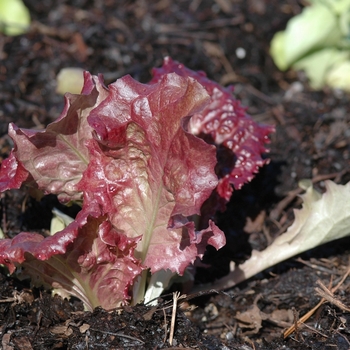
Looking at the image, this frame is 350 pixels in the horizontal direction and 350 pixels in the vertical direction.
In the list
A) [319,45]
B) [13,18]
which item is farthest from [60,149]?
[319,45]

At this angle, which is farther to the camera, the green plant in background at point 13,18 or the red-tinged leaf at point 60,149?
the green plant in background at point 13,18

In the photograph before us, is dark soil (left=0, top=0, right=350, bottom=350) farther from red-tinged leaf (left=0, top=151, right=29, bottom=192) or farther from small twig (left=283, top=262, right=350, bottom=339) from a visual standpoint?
red-tinged leaf (left=0, top=151, right=29, bottom=192)

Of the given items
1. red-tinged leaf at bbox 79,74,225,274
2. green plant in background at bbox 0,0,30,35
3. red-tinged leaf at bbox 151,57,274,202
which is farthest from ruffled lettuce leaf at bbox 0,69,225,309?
green plant in background at bbox 0,0,30,35

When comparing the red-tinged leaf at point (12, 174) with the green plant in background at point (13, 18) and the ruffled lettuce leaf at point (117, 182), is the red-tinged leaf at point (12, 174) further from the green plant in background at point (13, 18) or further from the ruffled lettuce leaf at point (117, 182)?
the green plant in background at point (13, 18)

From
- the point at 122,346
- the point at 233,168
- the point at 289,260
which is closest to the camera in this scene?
the point at 122,346

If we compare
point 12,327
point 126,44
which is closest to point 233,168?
point 12,327

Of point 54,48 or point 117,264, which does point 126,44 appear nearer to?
point 54,48

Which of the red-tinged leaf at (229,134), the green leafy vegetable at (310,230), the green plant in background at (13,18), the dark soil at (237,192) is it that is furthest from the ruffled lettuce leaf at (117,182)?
the green plant in background at (13,18)
